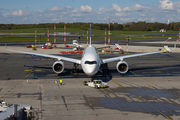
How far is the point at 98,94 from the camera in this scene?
25.3 m

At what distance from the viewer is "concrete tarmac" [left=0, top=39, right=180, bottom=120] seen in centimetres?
1961

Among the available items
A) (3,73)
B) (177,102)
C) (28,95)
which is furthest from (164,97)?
(3,73)

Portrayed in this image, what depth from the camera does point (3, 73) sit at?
37.0 meters

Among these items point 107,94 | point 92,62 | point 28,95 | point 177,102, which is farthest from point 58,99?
point 177,102

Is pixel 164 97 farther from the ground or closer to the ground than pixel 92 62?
closer to the ground

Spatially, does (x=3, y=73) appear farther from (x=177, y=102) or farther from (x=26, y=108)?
(x=177, y=102)

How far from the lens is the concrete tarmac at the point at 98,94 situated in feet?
64.3

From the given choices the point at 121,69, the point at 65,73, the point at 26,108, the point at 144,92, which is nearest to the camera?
the point at 26,108

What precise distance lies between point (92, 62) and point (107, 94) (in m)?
5.19

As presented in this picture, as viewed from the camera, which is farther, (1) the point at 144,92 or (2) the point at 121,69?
(2) the point at 121,69

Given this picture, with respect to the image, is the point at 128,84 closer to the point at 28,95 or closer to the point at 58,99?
the point at 58,99

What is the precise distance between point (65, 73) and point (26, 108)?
73.2ft

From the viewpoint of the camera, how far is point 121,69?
33469 millimetres

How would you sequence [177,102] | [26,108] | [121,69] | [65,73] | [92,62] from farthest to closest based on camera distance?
[65,73], [121,69], [92,62], [177,102], [26,108]
